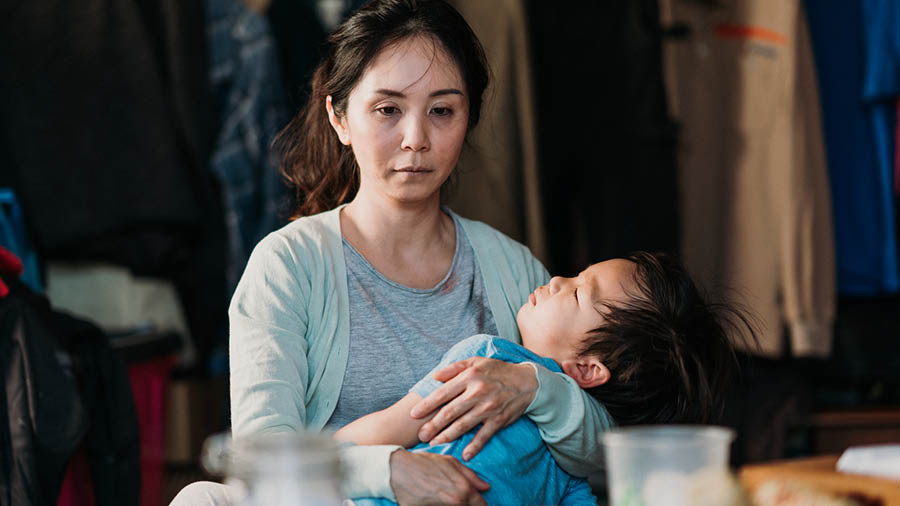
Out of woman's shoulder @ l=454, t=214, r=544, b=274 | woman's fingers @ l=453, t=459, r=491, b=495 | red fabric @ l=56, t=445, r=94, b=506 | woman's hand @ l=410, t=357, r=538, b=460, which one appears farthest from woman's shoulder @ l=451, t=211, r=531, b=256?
red fabric @ l=56, t=445, r=94, b=506

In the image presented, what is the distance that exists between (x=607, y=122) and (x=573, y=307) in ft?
4.93

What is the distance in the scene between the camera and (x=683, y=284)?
5.06 feet

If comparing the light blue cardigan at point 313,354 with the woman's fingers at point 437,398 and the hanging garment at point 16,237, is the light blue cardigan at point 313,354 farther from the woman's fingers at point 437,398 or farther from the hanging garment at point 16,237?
the hanging garment at point 16,237

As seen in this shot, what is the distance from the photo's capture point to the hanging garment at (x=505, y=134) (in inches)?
114

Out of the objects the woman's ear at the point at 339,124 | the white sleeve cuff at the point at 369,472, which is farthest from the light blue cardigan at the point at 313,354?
the woman's ear at the point at 339,124

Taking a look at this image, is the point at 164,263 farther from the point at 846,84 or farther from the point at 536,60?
the point at 846,84

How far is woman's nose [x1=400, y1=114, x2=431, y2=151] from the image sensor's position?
1520mm

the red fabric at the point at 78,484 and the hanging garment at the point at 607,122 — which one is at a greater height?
the hanging garment at the point at 607,122

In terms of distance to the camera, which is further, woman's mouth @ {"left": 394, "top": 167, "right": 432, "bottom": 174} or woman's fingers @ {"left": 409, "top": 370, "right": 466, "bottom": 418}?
woman's mouth @ {"left": 394, "top": 167, "right": 432, "bottom": 174}

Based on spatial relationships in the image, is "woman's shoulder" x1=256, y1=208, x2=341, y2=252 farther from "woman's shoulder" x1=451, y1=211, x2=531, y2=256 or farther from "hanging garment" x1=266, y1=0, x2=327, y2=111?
"hanging garment" x1=266, y1=0, x2=327, y2=111

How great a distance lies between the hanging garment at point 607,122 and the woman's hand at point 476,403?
152 cm

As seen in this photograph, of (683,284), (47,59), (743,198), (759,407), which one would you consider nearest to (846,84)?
(743,198)

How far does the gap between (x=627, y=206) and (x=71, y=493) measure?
1665 mm

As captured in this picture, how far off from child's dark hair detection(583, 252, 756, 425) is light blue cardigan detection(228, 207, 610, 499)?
0.06 metres
